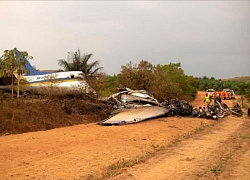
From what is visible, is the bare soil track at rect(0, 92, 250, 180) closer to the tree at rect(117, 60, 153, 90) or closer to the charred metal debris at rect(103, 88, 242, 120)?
the charred metal debris at rect(103, 88, 242, 120)

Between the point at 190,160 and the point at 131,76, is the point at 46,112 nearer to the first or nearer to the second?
the point at 190,160

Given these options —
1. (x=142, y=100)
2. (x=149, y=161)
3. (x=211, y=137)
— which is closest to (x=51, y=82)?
(x=142, y=100)

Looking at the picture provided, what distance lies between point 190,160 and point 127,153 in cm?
186

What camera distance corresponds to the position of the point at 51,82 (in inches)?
706

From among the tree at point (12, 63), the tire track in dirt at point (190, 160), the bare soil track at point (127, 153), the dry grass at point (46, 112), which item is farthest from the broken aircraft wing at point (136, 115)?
the tree at point (12, 63)

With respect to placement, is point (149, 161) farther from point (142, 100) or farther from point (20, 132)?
point (142, 100)

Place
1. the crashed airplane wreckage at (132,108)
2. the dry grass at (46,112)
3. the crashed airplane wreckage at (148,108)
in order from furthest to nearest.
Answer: the crashed airplane wreckage at (148,108) → the crashed airplane wreckage at (132,108) → the dry grass at (46,112)

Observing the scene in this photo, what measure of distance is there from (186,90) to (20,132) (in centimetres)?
2562

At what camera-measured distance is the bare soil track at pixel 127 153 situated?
7.31 metres

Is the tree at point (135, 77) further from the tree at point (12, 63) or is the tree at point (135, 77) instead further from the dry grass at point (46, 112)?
the tree at point (12, 63)

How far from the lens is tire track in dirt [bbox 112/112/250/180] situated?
284 inches

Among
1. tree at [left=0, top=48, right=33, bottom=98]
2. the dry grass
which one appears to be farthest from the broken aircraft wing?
tree at [left=0, top=48, right=33, bottom=98]

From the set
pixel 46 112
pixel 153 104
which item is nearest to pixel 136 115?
pixel 153 104

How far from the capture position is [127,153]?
9.47m
